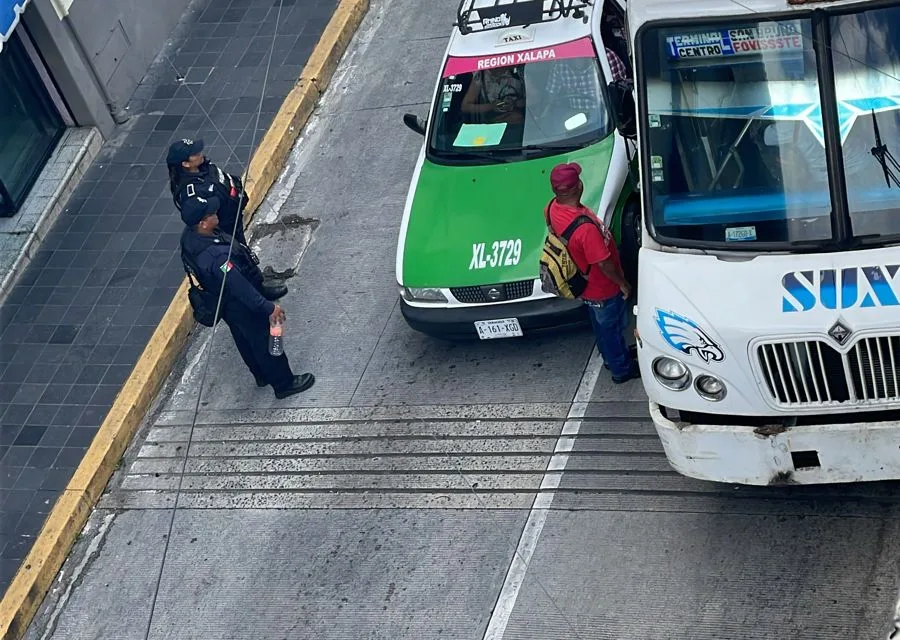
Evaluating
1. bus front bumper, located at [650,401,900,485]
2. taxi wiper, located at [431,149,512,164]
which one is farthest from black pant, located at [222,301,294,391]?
bus front bumper, located at [650,401,900,485]

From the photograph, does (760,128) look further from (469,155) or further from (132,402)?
(132,402)

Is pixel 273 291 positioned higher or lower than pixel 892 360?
lower

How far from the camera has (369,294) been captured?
34.0 ft

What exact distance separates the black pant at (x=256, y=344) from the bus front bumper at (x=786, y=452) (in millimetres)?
3488

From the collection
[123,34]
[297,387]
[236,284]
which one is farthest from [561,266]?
[123,34]

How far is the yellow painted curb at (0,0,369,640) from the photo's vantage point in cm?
888

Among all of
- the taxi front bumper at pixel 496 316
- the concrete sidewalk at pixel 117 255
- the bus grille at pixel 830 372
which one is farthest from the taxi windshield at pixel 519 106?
the bus grille at pixel 830 372

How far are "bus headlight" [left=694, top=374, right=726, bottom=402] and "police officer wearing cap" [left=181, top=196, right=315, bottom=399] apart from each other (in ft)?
11.3

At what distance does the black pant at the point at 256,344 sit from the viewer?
9.32 m

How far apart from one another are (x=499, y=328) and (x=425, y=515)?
4.56 feet

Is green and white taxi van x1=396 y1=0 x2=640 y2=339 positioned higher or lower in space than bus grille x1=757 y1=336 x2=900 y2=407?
lower

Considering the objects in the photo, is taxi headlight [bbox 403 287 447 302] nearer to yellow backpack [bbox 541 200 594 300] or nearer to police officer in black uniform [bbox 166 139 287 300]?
yellow backpack [bbox 541 200 594 300]

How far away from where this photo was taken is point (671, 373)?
6.82 meters

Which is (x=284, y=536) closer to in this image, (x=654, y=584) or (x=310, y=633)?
(x=310, y=633)
